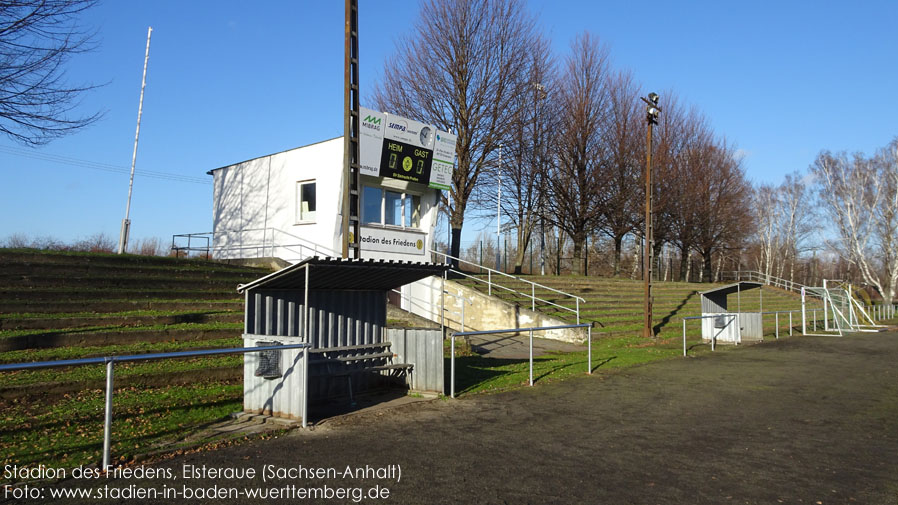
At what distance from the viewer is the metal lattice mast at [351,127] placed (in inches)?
564

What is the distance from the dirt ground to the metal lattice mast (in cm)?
569

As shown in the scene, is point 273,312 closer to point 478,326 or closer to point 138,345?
point 138,345

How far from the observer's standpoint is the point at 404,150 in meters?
22.3

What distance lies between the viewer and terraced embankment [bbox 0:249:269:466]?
7391mm

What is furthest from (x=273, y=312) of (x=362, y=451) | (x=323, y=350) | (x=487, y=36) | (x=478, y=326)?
(x=487, y=36)

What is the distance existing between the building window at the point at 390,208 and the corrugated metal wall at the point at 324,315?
11.1 m

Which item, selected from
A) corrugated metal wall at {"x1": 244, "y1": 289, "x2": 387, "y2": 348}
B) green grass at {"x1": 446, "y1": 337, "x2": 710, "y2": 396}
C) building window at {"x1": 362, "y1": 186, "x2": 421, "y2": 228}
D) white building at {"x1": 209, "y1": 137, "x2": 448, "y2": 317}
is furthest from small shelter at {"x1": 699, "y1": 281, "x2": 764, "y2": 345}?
corrugated metal wall at {"x1": 244, "y1": 289, "x2": 387, "y2": 348}

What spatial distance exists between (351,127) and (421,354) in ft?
22.9

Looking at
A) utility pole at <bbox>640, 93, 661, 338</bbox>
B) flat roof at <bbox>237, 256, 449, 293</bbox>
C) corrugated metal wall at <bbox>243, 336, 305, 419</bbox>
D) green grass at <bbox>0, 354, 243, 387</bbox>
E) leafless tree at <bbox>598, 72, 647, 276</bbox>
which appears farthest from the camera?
leafless tree at <bbox>598, 72, 647, 276</bbox>

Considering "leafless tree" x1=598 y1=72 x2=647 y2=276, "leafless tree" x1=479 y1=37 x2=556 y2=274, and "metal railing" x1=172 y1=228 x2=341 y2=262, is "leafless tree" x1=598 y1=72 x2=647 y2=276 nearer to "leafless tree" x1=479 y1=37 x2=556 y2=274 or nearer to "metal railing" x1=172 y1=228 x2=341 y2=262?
"leafless tree" x1=479 y1=37 x2=556 y2=274

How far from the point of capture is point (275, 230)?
2350 cm

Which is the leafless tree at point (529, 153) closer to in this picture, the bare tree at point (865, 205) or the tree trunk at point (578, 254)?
the tree trunk at point (578, 254)

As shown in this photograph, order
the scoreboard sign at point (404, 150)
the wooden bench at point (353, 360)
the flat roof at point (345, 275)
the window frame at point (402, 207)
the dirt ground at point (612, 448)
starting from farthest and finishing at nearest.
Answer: the window frame at point (402, 207), the scoreboard sign at point (404, 150), the wooden bench at point (353, 360), the flat roof at point (345, 275), the dirt ground at point (612, 448)

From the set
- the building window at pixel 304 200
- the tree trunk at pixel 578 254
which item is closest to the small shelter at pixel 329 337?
the building window at pixel 304 200
